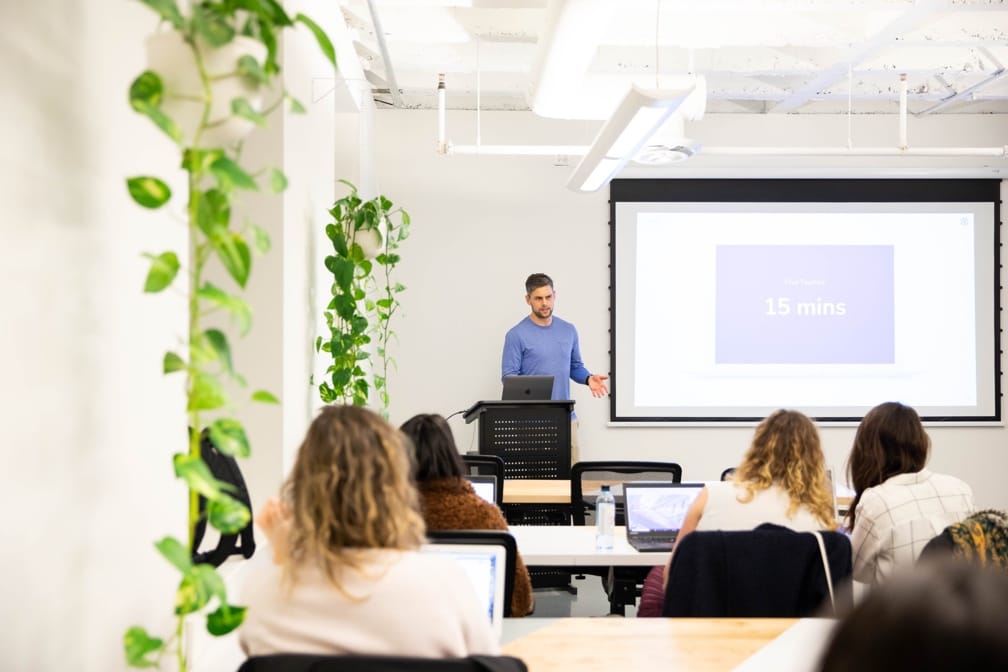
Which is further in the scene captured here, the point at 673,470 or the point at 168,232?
the point at 673,470

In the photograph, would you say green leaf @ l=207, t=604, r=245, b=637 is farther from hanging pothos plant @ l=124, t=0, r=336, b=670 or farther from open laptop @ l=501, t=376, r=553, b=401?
open laptop @ l=501, t=376, r=553, b=401

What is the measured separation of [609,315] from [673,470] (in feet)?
11.4

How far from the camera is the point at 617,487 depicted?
15.4ft

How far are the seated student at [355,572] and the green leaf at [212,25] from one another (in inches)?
28.1

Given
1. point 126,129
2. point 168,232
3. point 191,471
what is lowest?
point 191,471

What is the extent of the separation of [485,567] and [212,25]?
4.78ft

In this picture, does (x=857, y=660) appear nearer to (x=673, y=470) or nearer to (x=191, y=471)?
(x=191, y=471)

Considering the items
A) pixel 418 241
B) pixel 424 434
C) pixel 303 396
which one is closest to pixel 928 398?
pixel 418 241

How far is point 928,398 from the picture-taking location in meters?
8.00

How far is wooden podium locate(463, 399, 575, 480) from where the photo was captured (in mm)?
5223

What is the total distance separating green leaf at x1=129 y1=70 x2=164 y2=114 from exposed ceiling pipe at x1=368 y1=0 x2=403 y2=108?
363 centimetres

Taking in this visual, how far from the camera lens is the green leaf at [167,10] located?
142cm

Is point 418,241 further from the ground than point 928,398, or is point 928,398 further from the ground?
point 418,241

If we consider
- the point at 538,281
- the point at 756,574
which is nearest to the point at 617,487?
the point at 756,574
